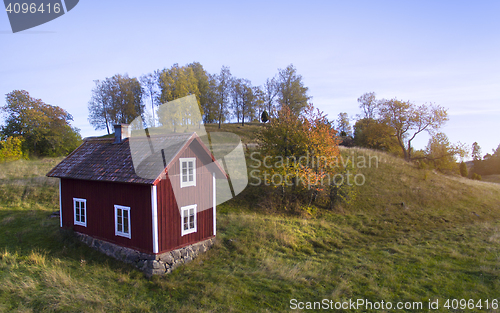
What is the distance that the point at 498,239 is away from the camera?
48.6 ft

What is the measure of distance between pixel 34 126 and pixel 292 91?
4002cm

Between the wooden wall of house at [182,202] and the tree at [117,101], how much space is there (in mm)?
42162

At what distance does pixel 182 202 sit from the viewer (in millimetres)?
12344

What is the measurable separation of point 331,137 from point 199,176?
11472 millimetres

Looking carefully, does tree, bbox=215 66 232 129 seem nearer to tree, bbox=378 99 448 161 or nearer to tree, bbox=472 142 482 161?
tree, bbox=378 99 448 161

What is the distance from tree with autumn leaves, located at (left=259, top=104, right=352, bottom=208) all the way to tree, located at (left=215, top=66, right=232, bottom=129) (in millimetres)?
30069

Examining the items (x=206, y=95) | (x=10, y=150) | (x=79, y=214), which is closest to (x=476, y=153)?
(x=206, y=95)

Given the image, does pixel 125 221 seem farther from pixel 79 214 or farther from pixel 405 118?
pixel 405 118

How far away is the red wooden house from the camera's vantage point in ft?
37.3

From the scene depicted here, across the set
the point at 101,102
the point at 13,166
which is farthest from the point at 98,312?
the point at 101,102

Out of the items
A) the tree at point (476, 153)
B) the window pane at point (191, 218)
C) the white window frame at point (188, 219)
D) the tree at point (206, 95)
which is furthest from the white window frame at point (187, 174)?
the tree at point (476, 153)

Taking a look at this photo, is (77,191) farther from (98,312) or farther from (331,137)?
(331,137)

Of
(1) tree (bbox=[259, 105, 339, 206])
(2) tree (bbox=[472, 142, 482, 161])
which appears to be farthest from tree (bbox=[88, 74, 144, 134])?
(2) tree (bbox=[472, 142, 482, 161])

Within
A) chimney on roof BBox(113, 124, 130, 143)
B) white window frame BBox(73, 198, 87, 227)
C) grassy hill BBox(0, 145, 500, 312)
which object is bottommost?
grassy hill BBox(0, 145, 500, 312)
